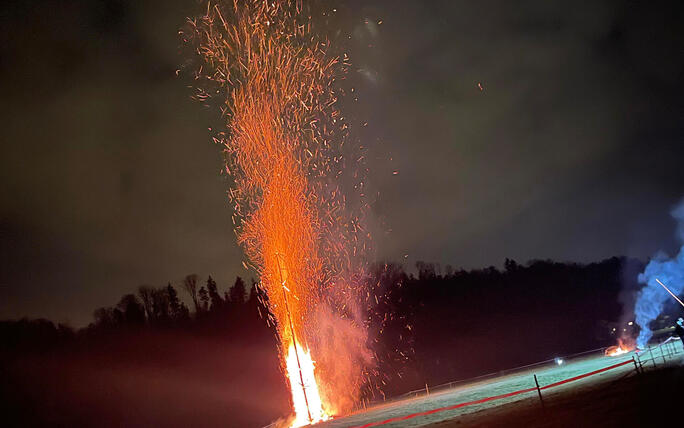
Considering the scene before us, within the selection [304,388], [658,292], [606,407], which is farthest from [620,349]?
[606,407]

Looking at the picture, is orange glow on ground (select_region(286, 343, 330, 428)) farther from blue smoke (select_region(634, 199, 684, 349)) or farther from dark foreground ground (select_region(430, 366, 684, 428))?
blue smoke (select_region(634, 199, 684, 349))

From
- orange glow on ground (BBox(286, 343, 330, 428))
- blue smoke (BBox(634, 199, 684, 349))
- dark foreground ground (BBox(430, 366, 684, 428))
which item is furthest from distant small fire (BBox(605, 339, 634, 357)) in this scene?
orange glow on ground (BBox(286, 343, 330, 428))

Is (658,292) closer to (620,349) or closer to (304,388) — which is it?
(620,349)

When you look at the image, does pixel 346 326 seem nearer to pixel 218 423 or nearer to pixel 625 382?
pixel 625 382

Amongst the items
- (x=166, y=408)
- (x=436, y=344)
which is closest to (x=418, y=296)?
(x=436, y=344)

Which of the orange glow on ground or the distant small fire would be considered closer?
the orange glow on ground

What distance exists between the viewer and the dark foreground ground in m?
9.53

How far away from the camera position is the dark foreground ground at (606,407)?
9531 millimetres

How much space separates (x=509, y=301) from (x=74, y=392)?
59964 mm

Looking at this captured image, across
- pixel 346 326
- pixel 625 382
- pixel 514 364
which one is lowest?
pixel 514 364

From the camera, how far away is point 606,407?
37.2 ft

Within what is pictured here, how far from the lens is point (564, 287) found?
275ft

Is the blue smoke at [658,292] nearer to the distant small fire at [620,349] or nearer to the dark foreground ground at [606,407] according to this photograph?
the distant small fire at [620,349]

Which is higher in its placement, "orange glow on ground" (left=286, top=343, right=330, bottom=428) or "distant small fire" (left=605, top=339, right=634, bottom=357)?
"orange glow on ground" (left=286, top=343, right=330, bottom=428)
